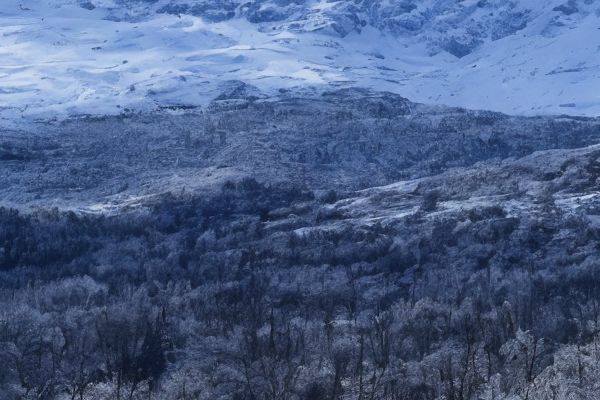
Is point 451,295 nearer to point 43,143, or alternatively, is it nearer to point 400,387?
point 400,387

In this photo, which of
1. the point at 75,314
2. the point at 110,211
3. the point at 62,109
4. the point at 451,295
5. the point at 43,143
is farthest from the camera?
the point at 62,109

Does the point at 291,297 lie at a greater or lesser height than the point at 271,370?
lesser

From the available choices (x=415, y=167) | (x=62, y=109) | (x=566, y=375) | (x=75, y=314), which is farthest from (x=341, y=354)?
(x=62, y=109)

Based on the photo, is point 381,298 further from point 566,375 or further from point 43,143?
point 43,143

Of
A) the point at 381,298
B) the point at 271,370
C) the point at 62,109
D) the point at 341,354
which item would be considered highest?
the point at 271,370

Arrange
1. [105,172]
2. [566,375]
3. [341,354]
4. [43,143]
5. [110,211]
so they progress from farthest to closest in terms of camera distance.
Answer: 1. [43,143]
2. [105,172]
3. [110,211]
4. [341,354]
5. [566,375]

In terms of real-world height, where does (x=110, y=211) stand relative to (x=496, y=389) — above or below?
below

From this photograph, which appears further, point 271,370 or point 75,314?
point 75,314

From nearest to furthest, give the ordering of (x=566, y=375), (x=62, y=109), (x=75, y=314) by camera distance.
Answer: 1. (x=566, y=375)
2. (x=75, y=314)
3. (x=62, y=109)

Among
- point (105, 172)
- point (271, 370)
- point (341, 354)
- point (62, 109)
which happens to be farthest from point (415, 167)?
point (271, 370)
